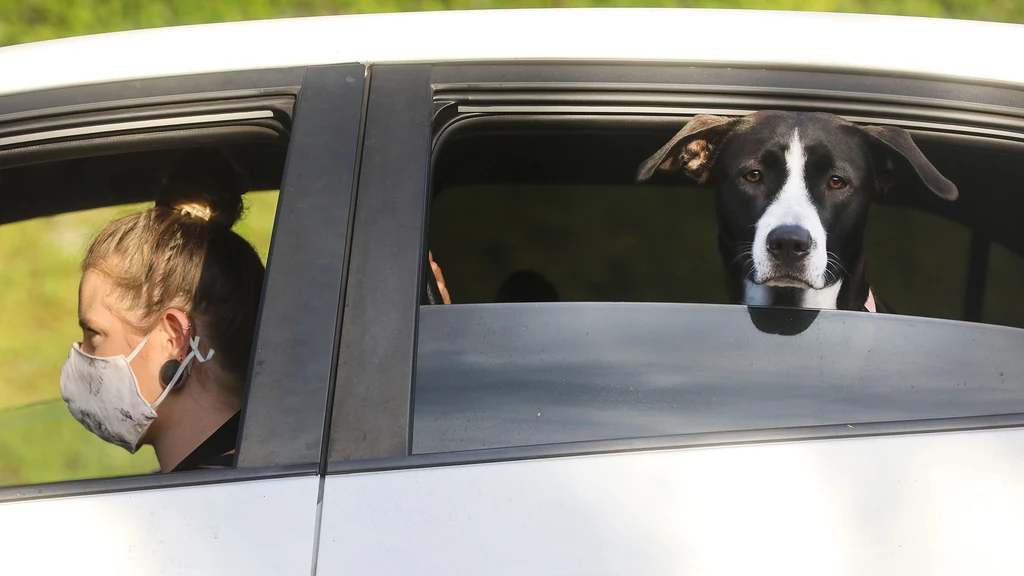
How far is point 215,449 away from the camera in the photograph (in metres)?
1.53

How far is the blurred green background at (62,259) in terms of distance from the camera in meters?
2.47

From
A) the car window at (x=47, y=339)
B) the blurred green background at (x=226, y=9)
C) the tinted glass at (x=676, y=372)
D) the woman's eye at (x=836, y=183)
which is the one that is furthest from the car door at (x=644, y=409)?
the blurred green background at (x=226, y=9)

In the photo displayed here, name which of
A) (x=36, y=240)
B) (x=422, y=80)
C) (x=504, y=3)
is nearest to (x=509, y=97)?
(x=422, y=80)

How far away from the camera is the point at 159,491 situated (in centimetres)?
120

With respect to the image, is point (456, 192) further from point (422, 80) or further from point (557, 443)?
point (557, 443)

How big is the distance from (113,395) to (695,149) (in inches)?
48.6

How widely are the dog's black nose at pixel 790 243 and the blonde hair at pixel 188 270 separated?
3.33ft

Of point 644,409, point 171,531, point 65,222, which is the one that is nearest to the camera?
point 171,531

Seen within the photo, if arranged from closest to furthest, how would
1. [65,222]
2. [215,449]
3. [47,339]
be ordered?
[215,449], [65,222], [47,339]

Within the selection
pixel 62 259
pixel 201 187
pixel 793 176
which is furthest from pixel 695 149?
pixel 62 259

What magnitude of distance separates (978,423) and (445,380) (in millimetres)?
759

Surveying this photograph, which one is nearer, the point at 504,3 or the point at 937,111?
the point at 937,111

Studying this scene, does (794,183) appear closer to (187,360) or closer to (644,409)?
(644,409)

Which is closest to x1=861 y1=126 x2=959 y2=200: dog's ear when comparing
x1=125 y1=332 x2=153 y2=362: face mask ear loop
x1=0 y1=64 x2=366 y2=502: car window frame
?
x1=0 y1=64 x2=366 y2=502: car window frame
